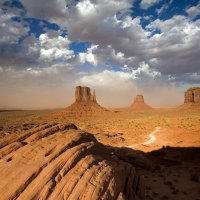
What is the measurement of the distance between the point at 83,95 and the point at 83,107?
1349cm

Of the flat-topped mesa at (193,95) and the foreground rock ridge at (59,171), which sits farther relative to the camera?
the flat-topped mesa at (193,95)

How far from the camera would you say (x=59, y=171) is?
1151 cm

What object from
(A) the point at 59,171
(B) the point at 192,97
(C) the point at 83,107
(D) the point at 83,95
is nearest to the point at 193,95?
(B) the point at 192,97

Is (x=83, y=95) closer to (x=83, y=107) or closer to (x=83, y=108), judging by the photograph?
(x=83, y=107)

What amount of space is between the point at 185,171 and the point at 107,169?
46.3 ft

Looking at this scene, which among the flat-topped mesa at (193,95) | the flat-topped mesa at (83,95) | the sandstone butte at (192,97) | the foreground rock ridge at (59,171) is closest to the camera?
the foreground rock ridge at (59,171)

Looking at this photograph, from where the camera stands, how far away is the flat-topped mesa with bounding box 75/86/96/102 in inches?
5945

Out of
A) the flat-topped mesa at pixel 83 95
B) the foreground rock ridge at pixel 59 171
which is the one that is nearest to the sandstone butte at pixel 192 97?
the flat-topped mesa at pixel 83 95

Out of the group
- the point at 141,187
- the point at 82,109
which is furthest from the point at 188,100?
the point at 141,187

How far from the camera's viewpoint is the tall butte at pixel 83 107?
423ft

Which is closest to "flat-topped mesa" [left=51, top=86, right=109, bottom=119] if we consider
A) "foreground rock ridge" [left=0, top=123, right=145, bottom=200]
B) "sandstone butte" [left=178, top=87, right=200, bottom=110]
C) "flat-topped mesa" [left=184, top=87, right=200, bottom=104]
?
"sandstone butte" [left=178, top=87, right=200, bottom=110]

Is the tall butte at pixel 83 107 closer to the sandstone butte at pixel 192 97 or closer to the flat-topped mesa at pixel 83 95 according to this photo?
the flat-topped mesa at pixel 83 95

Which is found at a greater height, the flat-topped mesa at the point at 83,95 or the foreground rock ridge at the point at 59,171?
the flat-topped mesa at the point at 83,95

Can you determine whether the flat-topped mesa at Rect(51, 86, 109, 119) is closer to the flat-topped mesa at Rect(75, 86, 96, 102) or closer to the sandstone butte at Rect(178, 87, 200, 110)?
the flat-topped mesa at Rect(75, 86, 96, 102)
